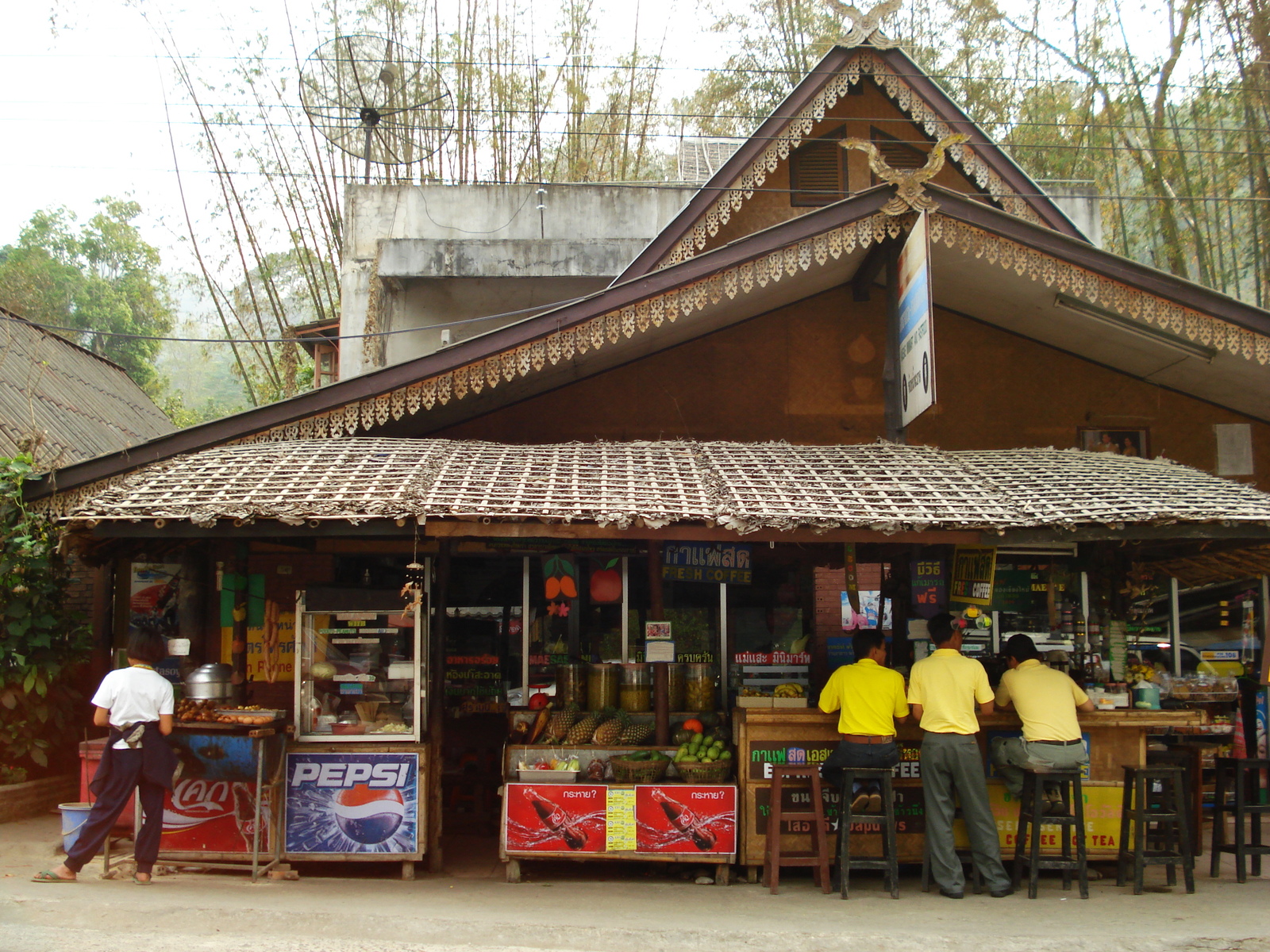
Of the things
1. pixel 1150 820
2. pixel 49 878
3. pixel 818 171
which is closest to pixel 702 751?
pixel 1150 820

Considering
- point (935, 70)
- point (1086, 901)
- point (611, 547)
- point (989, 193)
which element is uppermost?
point (935, 70)

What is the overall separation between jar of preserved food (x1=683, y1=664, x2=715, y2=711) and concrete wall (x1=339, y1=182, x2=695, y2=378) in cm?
553

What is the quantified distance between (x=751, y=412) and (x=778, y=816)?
4143 millimetres

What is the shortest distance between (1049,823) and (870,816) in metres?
1.29

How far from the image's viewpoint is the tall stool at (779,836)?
6.68m

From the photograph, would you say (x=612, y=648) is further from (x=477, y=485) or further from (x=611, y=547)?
(x=477, y=485)

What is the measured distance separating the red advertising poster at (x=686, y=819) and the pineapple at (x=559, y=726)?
0.84m

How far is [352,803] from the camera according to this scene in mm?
7023

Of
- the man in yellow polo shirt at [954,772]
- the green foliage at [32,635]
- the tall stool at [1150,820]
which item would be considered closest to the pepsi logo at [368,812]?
the green foliage at [32,635]

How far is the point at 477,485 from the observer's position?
6.67 meters

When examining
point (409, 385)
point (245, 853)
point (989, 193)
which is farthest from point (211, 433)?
point (989, 193)

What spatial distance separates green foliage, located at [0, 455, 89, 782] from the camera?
802cm

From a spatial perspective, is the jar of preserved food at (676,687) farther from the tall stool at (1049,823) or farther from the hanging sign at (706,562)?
the tall stool at (1049,823)

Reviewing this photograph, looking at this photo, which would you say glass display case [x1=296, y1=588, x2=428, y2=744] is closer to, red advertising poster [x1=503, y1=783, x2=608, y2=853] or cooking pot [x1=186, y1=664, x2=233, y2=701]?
cooking pot [x1=186, y1=664, x2=233, y2=701]
